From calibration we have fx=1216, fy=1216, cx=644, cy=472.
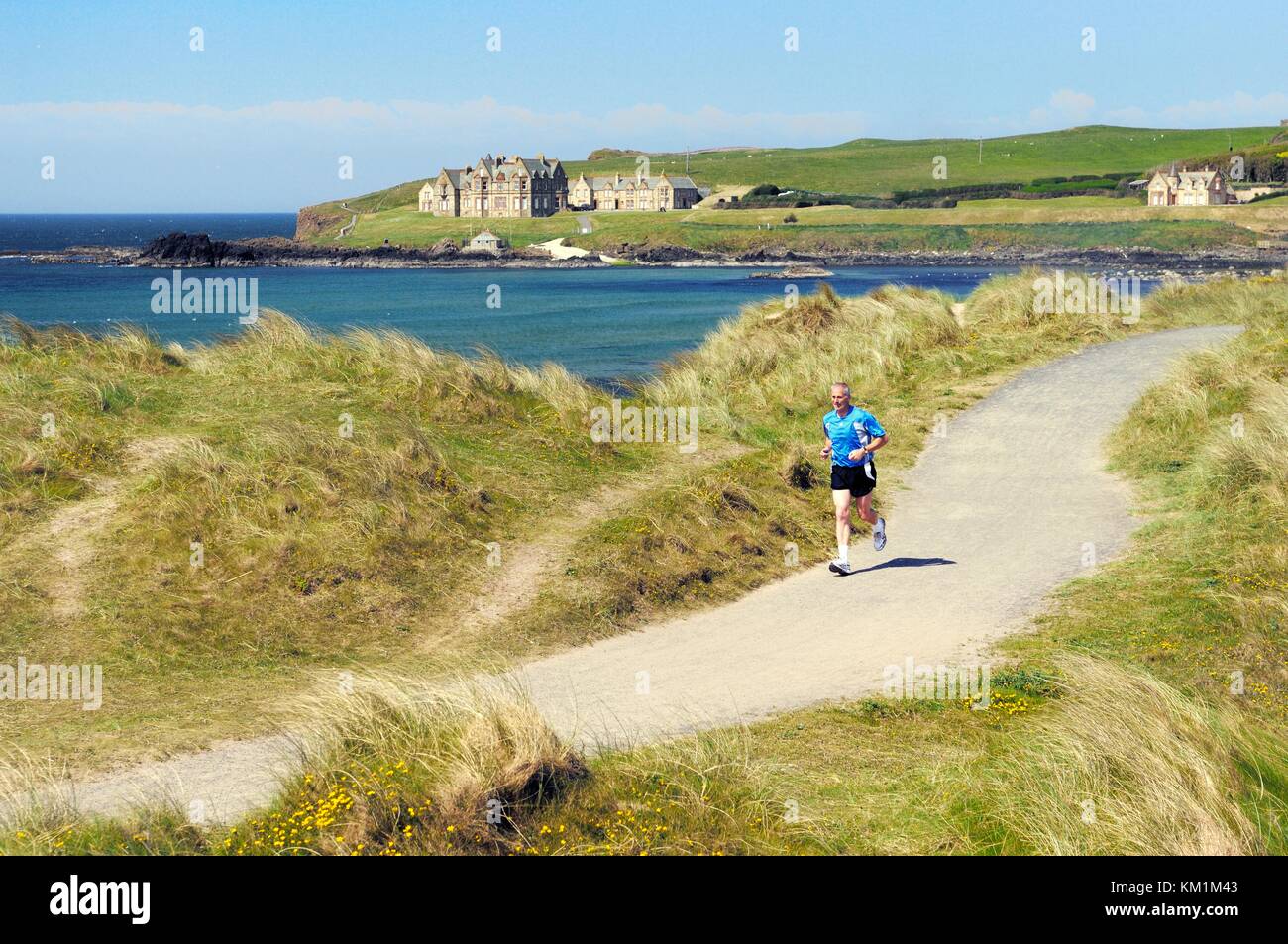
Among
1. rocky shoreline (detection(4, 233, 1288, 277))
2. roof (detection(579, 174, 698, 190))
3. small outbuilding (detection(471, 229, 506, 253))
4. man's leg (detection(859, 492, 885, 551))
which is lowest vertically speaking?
man's leg (detection(859, 492, 885, 551))

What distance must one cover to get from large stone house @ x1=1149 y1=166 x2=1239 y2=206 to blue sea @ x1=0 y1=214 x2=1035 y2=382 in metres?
39.9

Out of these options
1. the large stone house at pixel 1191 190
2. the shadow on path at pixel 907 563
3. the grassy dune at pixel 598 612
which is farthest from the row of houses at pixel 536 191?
the shadow on path at pixel 907 563

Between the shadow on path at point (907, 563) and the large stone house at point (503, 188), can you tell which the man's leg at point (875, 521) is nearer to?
the shadow on path at point (907, 563)

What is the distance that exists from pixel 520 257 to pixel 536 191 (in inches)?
1336

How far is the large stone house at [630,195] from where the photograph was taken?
161750 mm

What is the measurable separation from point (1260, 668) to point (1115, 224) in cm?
11852

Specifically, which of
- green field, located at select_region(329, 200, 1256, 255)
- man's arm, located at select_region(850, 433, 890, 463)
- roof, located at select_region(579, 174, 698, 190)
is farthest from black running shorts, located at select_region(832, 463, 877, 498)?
roof, located at select_region(579, 174, 698, 190)

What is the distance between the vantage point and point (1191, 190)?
13062 centimetres

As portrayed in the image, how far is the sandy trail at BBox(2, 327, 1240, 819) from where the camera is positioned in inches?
354

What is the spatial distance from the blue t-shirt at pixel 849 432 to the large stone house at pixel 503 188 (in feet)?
481

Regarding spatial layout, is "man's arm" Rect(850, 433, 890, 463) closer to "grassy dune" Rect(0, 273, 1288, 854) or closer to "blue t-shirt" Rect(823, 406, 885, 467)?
"blue t-shirt" Rect(823, 406, 885, 467)

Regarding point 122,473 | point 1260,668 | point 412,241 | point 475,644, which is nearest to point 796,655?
point 475,644
